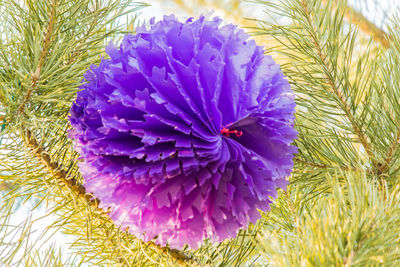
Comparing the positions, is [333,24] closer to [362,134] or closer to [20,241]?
[362,134]

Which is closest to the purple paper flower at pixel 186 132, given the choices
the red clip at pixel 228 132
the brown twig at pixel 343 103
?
the red clip at pixel 228 132

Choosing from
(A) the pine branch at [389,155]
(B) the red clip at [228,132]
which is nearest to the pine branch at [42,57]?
(B) the red clip at [228,132]

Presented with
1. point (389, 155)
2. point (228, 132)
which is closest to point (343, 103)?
point (389, 155)

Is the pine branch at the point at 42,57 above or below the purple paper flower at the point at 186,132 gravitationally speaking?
above

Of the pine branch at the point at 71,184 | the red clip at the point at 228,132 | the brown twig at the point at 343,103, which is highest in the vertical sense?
the brown twig at the point at 343,103

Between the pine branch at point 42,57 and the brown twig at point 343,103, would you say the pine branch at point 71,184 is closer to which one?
the pine branch at point 42,57

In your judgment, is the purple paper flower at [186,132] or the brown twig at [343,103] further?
the brown twig at [343,103]

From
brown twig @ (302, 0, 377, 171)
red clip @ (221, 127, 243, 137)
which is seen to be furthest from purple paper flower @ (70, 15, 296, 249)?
brown twig @ (302, 0, 377, 171)

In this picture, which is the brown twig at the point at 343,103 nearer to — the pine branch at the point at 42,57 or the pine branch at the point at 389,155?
the pine branch at the point at 389,155

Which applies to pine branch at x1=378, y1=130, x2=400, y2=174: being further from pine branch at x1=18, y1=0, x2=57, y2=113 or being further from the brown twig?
pine branch at x1=18, y1=0, x2=57, y2=113

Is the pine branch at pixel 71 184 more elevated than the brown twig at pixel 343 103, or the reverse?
the brown twig at pixel 343 103

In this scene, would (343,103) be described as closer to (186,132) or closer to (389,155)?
(389,155)
